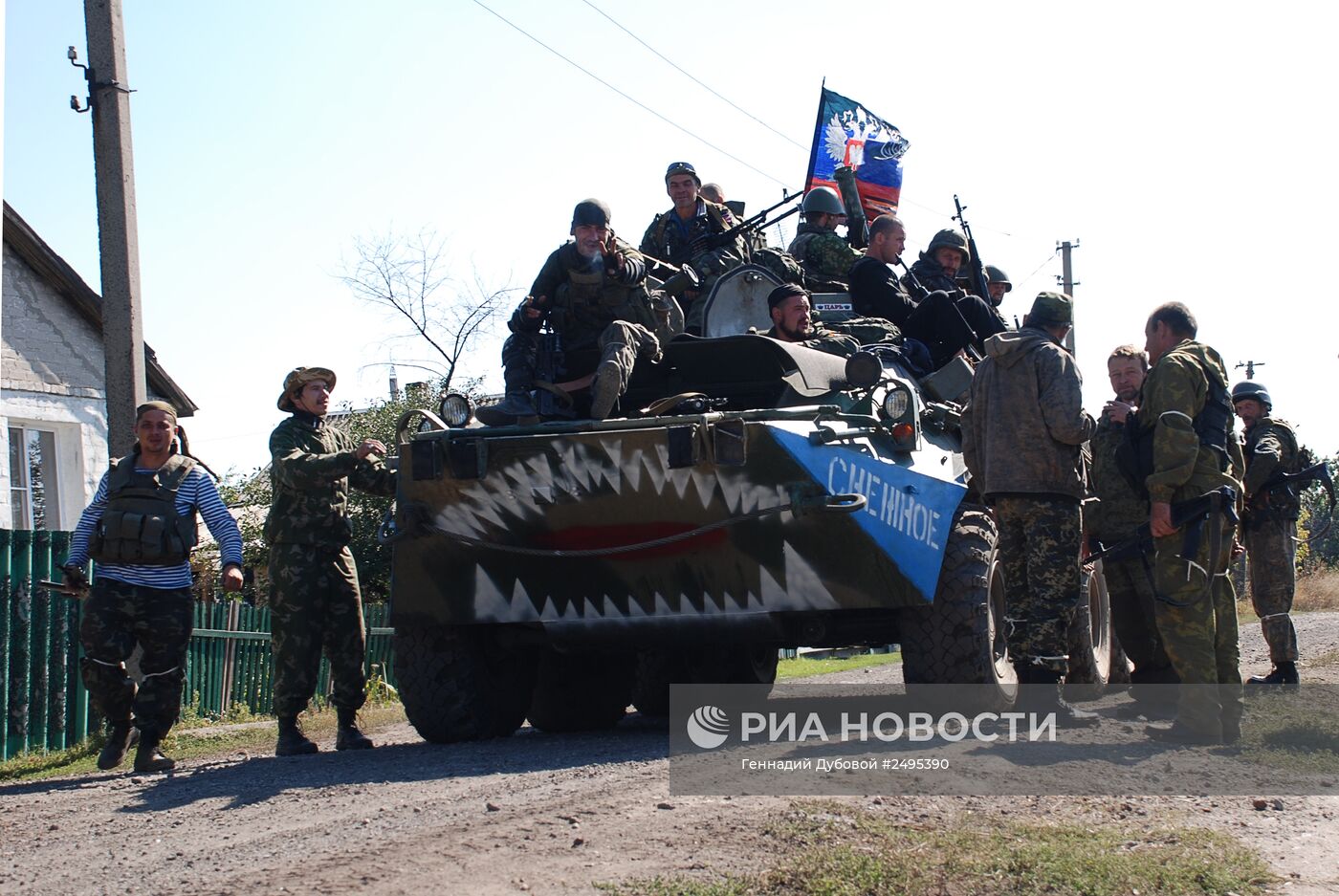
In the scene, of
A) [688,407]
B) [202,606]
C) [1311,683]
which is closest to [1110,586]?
[1311,683]

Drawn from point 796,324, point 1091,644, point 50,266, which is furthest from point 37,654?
point 50,266

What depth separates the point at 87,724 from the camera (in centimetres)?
945

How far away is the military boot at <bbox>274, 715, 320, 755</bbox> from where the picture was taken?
7.82m

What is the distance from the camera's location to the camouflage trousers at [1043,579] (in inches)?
272

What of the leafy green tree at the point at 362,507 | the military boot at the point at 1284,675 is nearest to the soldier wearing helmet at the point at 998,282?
the military boot at the point at 1284,675

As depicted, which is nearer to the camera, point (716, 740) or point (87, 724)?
point (716, 740)

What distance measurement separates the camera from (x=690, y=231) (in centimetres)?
1108

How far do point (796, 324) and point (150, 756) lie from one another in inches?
163

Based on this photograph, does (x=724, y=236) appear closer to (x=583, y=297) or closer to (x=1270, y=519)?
(x=583, y=297)

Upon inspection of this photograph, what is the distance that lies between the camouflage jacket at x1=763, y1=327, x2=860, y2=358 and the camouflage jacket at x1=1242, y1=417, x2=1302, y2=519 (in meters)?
2.54

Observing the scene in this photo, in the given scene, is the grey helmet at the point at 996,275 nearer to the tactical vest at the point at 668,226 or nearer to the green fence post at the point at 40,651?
the tactical vest at the point at 668,226

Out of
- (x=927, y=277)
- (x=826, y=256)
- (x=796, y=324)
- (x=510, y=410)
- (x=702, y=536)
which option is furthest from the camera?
(x=826, y=256)

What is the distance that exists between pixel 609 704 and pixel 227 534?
2.60 metres

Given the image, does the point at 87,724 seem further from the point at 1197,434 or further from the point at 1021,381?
the point at 1197,434
